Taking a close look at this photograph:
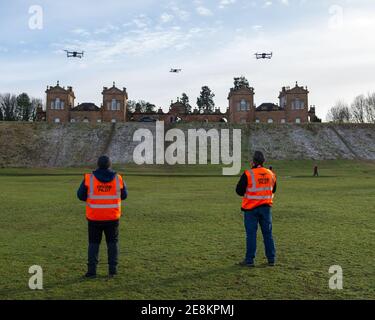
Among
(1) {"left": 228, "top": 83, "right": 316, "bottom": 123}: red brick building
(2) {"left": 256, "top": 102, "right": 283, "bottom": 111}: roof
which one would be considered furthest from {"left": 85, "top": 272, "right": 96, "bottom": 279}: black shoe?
(2) {"left": 256, "top": 102, "right": 283, "bottom": 111}: roof

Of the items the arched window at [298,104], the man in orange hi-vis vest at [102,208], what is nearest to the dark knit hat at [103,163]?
the man in orange hi-vis vest at [102,208]

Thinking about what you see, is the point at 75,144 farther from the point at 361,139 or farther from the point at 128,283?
the point at 128,283

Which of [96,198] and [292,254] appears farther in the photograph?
[292,254]

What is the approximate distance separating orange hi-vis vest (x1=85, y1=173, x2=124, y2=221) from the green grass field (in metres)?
1.13

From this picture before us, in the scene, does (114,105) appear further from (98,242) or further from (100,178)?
(98,242)

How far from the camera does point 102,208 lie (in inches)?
316

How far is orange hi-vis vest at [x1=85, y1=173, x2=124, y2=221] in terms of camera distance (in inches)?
316

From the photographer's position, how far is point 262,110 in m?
99.0

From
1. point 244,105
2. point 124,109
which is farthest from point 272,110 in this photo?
point 124,109

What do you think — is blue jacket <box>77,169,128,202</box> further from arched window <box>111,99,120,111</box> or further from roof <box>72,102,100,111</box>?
roof <box>72,102,100,111</box>

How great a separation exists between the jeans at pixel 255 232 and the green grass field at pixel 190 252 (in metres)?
0.31

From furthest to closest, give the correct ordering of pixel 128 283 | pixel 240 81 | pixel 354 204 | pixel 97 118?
pixel 240 81 → pixel 97 118 → pixel 354 204 → pixel 128 283

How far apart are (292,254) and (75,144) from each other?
5936 cm
